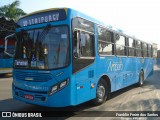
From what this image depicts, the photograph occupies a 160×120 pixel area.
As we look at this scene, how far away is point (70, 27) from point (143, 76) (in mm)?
9582

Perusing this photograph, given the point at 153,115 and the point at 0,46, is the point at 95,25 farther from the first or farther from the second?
the point at 0,46

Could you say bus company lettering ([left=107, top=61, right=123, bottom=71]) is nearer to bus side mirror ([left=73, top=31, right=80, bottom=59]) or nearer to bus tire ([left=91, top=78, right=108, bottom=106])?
bus tire ([left=91, top=78, right=108, bottom=106])

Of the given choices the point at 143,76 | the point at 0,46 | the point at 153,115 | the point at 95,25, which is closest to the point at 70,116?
the point at 153,115

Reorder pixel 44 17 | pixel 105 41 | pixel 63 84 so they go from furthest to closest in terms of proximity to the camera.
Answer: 1. pixel 105 41
2. pixel 44 17
3. pixel 63 84

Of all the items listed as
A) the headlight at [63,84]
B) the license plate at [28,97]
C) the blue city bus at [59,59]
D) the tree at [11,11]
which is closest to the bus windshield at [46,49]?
the blue city bus at [59,59]

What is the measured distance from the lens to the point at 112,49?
9.23 metres

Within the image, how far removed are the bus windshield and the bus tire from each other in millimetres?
2227

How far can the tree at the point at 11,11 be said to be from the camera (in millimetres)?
Answer: 30672

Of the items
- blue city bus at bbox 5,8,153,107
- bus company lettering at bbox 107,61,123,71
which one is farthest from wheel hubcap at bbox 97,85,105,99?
bus company lettering at bbox 107,61,123,71

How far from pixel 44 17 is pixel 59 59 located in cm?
142

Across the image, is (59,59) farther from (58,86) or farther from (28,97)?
(28,97)

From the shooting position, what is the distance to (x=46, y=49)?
645 centimetres

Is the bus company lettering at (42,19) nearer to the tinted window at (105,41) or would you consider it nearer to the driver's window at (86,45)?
the driver's window at (86,45)

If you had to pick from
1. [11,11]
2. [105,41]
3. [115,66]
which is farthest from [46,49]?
[11,11]
